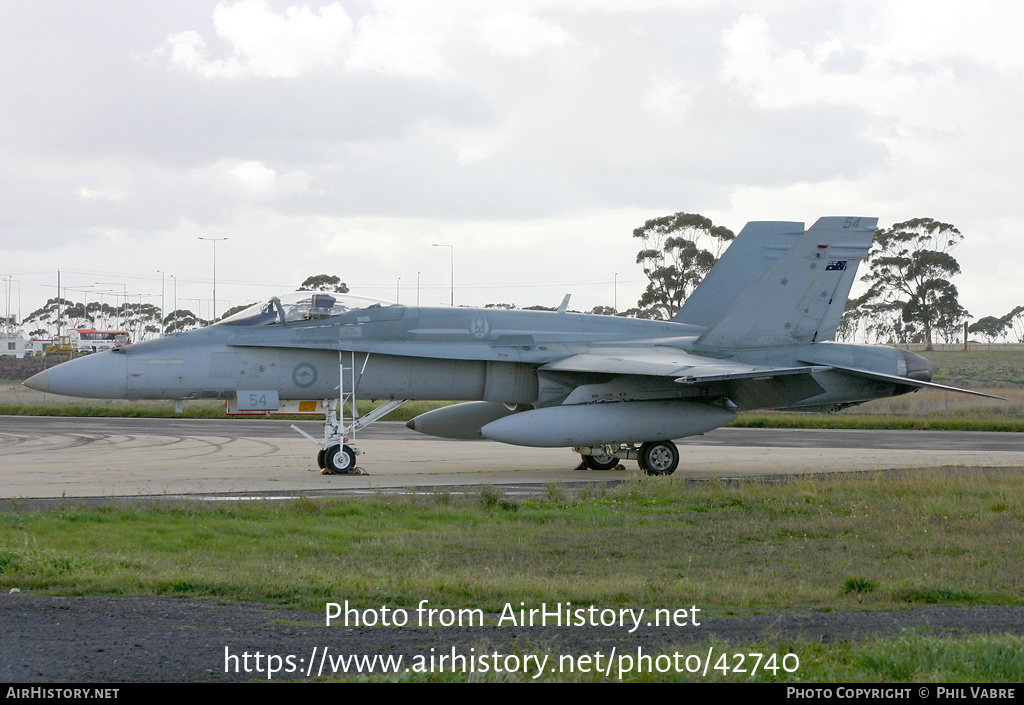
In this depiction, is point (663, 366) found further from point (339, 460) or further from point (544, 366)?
point (339, 460)

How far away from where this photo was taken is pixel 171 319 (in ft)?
375

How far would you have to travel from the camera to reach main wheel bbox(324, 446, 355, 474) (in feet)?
58.2

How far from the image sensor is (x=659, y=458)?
61.1ft

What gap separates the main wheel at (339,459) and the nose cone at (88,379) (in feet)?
12.2

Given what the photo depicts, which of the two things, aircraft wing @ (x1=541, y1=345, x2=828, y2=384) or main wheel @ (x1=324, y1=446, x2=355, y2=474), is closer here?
aircraft wing @ (x1=541, y1=345, x2=828, y2=384)

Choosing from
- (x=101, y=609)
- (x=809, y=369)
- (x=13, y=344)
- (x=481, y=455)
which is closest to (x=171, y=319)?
(x=13, y=344)

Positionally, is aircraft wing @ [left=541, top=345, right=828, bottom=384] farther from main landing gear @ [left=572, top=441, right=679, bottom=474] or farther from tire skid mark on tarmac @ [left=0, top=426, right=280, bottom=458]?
tire skid mark on tarmac @ [left=0, top=426, right=280, bottom=458]

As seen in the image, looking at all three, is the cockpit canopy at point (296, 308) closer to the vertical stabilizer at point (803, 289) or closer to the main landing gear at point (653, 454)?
the main landing gear at point (653, 454)

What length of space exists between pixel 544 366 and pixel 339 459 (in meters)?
4.22

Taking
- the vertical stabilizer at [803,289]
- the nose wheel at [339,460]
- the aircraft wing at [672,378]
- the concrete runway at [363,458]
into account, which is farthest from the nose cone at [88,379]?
the vertical stabilizer at [803,289]

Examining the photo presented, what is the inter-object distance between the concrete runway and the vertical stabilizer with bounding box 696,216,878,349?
278cm

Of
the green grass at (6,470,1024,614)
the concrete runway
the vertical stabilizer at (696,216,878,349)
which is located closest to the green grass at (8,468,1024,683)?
the green grass at (6,470,1024,614)

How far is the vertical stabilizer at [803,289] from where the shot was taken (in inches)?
761
